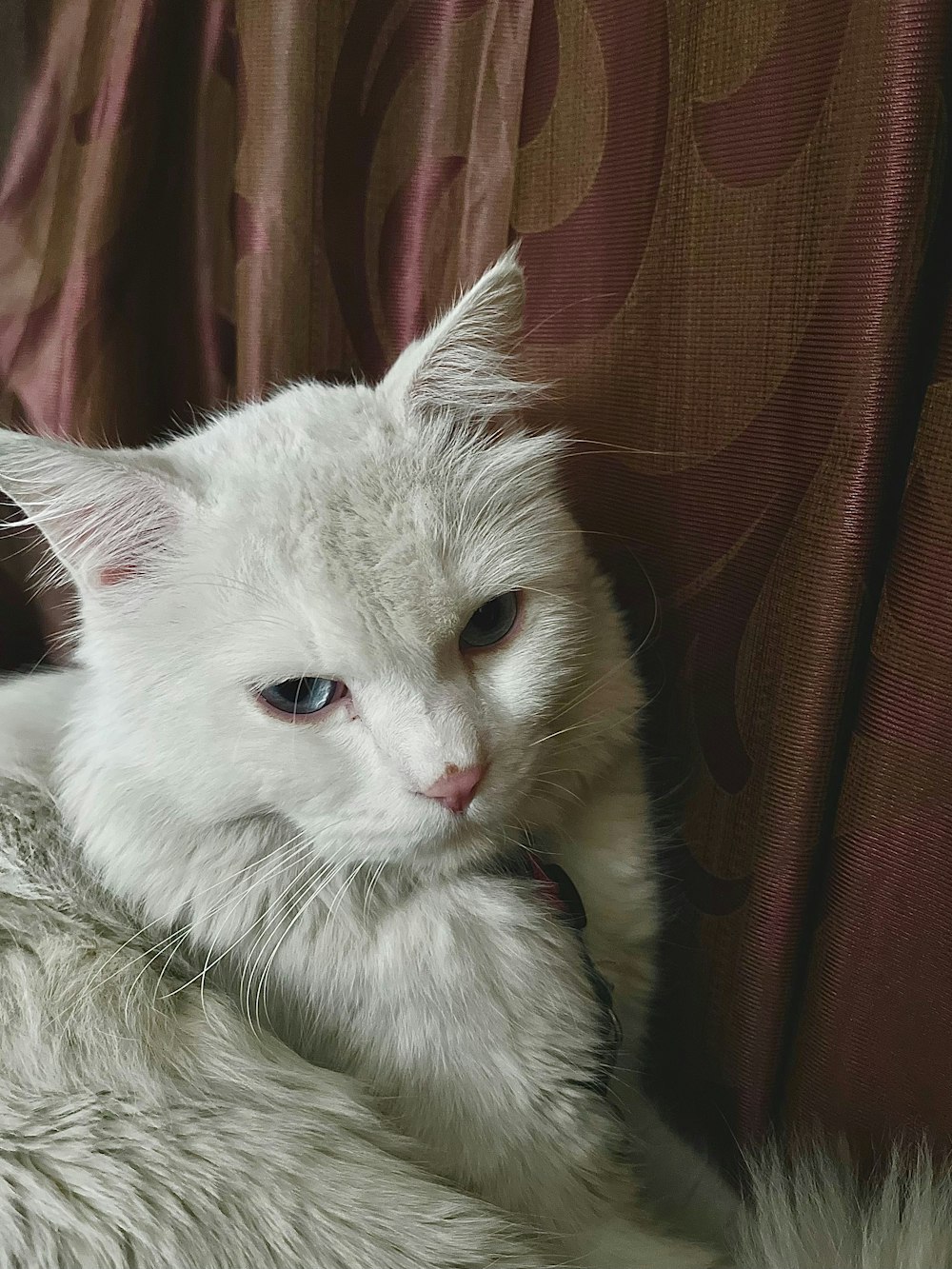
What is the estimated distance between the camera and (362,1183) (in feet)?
2.30

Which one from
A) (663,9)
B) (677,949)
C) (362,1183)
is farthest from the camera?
(677,949)

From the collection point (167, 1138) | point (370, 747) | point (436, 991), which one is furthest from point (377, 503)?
point (167, 1138)

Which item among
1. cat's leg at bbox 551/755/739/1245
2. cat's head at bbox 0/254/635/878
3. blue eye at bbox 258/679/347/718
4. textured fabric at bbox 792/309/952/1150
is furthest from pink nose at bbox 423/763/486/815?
textured fabric at bbox 792/309/952/1150

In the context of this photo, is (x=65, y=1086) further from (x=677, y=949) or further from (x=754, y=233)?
(x=754, y=233)

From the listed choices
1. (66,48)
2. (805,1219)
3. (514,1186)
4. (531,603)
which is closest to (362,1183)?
(514,1186)

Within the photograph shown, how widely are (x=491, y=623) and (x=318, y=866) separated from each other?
0.27 meters

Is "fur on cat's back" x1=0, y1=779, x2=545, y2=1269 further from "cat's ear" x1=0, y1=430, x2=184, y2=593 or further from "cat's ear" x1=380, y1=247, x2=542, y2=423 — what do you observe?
"cat's ear" x1=380, y1=247, x2=542, y2=423

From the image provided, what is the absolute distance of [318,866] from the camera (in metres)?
0.79

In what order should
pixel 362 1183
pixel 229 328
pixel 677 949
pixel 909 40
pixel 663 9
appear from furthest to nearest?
pixel 229 328 → pixel 677 949 → pixel 663 9 → pixel 362 1183 → pixel 909 40

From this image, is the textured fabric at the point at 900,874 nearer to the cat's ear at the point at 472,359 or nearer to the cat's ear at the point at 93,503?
the cat's ear at the point at 472,359

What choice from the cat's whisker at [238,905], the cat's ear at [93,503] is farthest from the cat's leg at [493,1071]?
the cat's ear at [93,503]

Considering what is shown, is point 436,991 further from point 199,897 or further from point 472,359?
point 472,359

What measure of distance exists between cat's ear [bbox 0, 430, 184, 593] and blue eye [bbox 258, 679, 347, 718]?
0.56 ft

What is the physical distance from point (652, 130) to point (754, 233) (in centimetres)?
19
